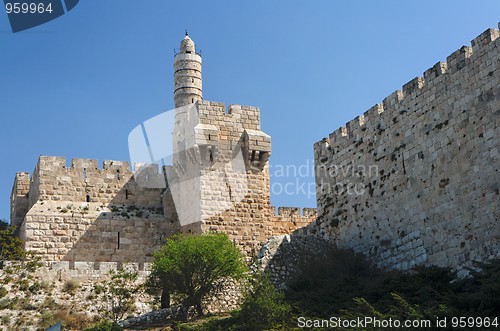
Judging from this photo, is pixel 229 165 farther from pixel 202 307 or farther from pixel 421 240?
pixel 421 240

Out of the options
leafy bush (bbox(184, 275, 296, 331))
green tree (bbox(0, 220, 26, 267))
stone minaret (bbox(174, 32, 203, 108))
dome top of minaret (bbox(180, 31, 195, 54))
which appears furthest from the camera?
dome top of minaret (bbox(180, 31, 195, 54))

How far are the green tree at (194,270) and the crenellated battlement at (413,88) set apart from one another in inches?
177

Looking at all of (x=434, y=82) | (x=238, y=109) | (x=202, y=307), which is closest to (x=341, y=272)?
(x=202, y=307)

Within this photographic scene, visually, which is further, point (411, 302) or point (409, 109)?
point (409, 109)

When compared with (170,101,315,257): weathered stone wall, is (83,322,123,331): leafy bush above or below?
below

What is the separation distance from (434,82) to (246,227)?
23.3 ft

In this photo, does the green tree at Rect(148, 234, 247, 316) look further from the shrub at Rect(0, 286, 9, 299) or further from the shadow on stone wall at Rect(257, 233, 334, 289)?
the shrub at Rect(0, 286, 9, 299)

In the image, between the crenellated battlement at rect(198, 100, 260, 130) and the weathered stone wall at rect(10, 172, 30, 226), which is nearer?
the crenellated battlement at rect(198, 100, 260, 130)

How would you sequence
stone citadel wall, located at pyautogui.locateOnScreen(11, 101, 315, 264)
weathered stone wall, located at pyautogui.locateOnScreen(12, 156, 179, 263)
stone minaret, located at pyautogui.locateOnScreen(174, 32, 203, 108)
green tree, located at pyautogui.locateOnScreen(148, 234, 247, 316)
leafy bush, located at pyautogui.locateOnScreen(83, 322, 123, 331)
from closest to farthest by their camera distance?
leafy bush, located at pyautogui.locateOnScreen(83, 322, 123, 331), green tree, located at pyautogui.locateOnScreen(148, 234, 247, 316), stone citadel wall, located at pyautogui.locateOnScreen(11, 101, 315, 264), weathered stone wall, located at pyautogui.locateOnScreen(12, 156, 179, 263), stone minaret, located at pyautogui.locateOnScreen(174, 32, 203, 108)

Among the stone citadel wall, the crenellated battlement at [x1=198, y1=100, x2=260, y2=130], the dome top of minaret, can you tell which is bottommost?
the stone citadel wall

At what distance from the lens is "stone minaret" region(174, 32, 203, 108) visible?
31.1 meters

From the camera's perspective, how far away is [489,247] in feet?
46.8

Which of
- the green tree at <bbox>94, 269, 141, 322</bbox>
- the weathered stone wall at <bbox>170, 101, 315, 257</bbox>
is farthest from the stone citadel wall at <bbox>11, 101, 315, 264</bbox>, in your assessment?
the green tree at <bbox>94, 269, 141, 322</bbox>

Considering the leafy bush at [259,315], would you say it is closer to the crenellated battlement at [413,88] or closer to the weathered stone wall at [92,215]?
the crenellated battlement at [413,88]
